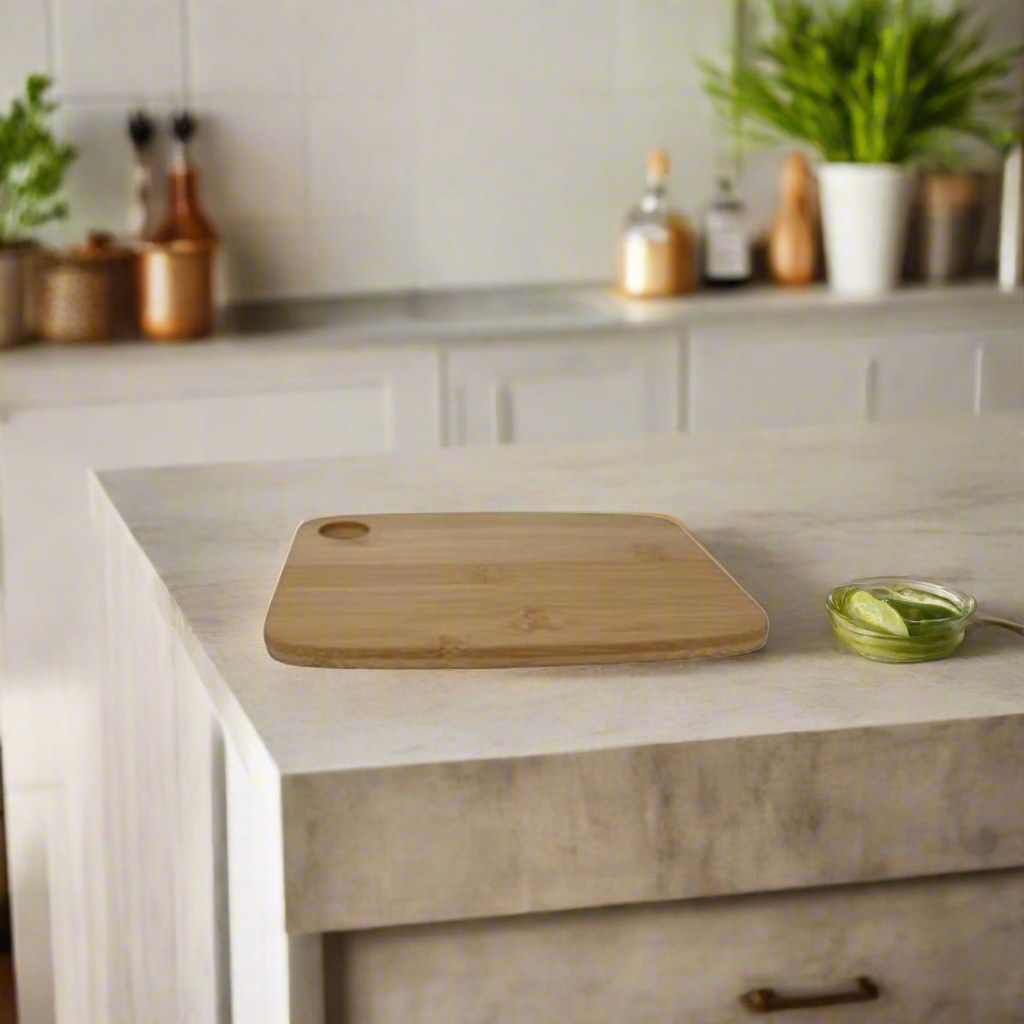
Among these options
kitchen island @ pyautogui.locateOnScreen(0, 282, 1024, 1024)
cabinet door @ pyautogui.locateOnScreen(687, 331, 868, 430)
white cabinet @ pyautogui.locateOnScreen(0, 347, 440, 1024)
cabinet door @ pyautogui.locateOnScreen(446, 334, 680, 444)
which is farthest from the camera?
cabinet door @ pyautogui.locateOnScreen(687, 331, 868, 430)

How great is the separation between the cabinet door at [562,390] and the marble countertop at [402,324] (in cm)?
3

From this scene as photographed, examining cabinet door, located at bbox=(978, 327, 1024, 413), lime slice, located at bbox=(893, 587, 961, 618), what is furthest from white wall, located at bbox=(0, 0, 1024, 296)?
lime slice, located at bbox=(893, 587, 961, 618)

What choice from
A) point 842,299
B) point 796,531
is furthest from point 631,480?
point 842,299

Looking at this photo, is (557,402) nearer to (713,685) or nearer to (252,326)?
(252,326)

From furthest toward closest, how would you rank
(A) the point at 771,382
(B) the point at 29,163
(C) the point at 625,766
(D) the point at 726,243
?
(D) the point at 726,243 < (A) the point at 771,382 < (B) the point at 29,163 < (C) the point at 625,766

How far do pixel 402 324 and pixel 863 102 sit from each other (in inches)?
38.4

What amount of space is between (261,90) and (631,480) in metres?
1.74

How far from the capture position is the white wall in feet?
9.40

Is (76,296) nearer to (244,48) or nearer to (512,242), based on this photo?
(244,48)

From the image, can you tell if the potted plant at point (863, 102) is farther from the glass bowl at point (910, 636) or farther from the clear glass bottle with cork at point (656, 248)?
the glass bowl at point (910, 636)

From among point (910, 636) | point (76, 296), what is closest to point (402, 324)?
point (76, 296)

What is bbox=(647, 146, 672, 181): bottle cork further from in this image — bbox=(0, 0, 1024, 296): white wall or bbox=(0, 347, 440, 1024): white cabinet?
bbox=(0, 347, 440, 1024): white cabinet

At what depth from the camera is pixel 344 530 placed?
3.96ft

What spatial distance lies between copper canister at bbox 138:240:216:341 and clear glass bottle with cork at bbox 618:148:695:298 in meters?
0.83
